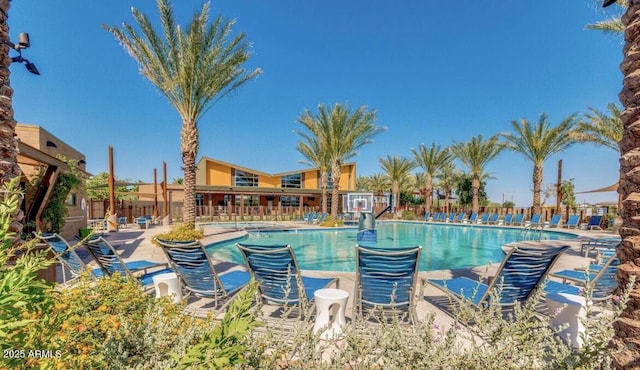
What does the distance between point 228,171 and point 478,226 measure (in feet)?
89.7

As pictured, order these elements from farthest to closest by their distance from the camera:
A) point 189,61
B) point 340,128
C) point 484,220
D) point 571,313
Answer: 1. point 484,220
2. point 340,128
3. point 189,61
4. point 571,313

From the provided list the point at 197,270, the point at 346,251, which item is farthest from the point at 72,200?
the point at 197,270

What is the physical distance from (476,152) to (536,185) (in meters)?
5.52

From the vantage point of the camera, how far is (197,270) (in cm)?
423

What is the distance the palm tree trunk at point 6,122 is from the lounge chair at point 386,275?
3.48 m

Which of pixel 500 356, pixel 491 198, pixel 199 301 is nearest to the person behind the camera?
pixel 500 356

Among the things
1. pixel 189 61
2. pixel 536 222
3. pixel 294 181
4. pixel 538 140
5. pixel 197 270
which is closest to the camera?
pixel 197 270

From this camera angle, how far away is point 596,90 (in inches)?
642

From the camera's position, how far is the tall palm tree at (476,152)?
25956 millimetres

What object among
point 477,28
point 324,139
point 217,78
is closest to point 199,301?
point 217,78

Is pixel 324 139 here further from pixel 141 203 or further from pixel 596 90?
pixel 141 203

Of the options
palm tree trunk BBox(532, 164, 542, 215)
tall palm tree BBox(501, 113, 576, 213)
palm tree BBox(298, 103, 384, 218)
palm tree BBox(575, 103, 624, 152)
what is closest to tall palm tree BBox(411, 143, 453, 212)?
tall palm tree BBox(501, 113, 576, 213)

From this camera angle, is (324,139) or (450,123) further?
(450,123)

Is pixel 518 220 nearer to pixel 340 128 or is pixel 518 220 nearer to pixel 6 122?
pixel 340 128
